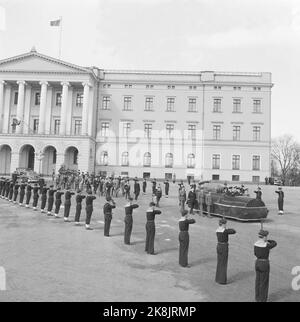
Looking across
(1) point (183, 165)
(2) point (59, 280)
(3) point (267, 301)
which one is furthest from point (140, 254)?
(1) point (183, 165)

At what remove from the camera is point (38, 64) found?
53.4 m

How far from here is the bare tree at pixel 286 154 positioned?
→ 282 feet

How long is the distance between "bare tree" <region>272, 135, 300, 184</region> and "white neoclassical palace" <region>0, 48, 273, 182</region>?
3211cm

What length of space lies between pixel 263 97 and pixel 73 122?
27344mm

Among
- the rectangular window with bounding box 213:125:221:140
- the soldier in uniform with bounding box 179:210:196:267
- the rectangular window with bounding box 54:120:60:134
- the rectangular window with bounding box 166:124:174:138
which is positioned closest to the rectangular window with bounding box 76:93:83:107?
the rectangular window with bounding box 54:120:60:134

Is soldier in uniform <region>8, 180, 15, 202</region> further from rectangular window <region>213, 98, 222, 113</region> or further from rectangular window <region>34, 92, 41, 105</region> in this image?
rectangular window <region>213, 98, 222, 113</region>

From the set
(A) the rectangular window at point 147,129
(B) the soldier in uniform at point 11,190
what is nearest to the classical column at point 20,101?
(A) the rectangular window at point 147,129

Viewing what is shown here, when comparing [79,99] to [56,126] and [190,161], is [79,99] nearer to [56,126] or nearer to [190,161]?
[56,126]

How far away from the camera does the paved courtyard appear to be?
314 inches

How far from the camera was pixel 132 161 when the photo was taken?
5666 cm

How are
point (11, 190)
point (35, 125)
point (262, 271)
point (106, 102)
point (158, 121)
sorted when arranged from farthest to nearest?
point (106, 102)
point (158, 121)
point (35, 125)
point (11, 190)
point (262, 271)

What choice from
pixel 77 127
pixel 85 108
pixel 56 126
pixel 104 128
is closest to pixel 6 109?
pixel 56 126

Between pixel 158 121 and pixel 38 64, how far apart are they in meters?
18.3

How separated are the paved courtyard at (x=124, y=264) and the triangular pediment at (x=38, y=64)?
3893 centimetres
